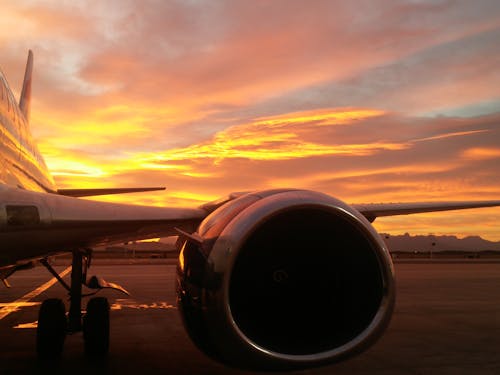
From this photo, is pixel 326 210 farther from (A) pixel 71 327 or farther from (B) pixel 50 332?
(A) pixel 71 327

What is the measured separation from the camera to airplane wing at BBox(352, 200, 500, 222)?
5.46 m

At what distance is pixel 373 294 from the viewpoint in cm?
368

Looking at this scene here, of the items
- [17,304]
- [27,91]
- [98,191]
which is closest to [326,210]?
[98,191]

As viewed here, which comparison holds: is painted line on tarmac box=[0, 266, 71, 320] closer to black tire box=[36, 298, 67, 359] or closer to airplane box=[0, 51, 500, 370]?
black tire box=[36, 298, 67, 359]

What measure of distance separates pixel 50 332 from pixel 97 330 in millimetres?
481

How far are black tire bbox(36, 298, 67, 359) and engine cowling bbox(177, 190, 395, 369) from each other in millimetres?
2795

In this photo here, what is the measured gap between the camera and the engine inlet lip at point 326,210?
11.1 feet

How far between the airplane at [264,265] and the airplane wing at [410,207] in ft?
5.15

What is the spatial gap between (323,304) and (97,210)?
1.67 m

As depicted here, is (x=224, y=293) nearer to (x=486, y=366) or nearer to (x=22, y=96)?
(x=486, y=366)

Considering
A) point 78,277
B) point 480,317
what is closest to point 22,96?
point 78,277

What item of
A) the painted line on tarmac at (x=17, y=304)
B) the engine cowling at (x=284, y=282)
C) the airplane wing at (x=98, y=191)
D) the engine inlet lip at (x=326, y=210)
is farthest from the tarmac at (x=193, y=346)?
the airplane wing at (x=98, y=191)

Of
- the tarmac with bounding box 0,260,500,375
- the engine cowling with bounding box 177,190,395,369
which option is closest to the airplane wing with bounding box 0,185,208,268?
the engine cowling with bounding box 177,190,395,369

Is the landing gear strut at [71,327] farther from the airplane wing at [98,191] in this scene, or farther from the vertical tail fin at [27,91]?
the vertical tail fin at [27,91]
